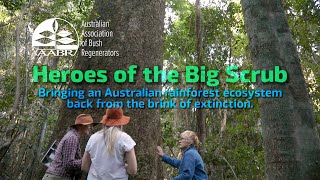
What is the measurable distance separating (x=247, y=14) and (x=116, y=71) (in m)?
1.84

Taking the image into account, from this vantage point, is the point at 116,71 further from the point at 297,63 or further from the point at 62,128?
the point at 297,63

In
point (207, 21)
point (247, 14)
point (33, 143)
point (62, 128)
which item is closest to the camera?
point (247, 14)

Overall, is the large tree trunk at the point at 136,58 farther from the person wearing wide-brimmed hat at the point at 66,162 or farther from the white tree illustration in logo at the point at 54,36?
the white tree illustration in logo at the point at 54,36

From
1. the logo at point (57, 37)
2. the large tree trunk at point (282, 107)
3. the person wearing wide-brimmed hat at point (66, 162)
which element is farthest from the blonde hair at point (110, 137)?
the logo at point (57, 37)

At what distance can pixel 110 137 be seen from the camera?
292cm

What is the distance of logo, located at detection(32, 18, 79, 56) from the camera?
6805mm

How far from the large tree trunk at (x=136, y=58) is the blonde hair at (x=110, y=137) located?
1.06 m

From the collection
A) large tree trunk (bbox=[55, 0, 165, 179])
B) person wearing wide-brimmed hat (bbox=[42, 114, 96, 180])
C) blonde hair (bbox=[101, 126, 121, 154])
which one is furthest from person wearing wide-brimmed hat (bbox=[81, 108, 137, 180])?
large tree trunk (bbox=[55, 0, 165, 179])

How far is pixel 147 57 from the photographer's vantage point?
15.0ft

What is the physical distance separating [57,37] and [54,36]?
5.4 inches

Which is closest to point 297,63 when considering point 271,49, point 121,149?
point 271,49

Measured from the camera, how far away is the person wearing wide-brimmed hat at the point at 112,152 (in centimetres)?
291

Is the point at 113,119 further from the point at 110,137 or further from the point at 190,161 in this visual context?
the point at 190,161

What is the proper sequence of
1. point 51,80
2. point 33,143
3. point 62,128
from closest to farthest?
1. point 62,128
2. point 51,80
3. point 33,143
